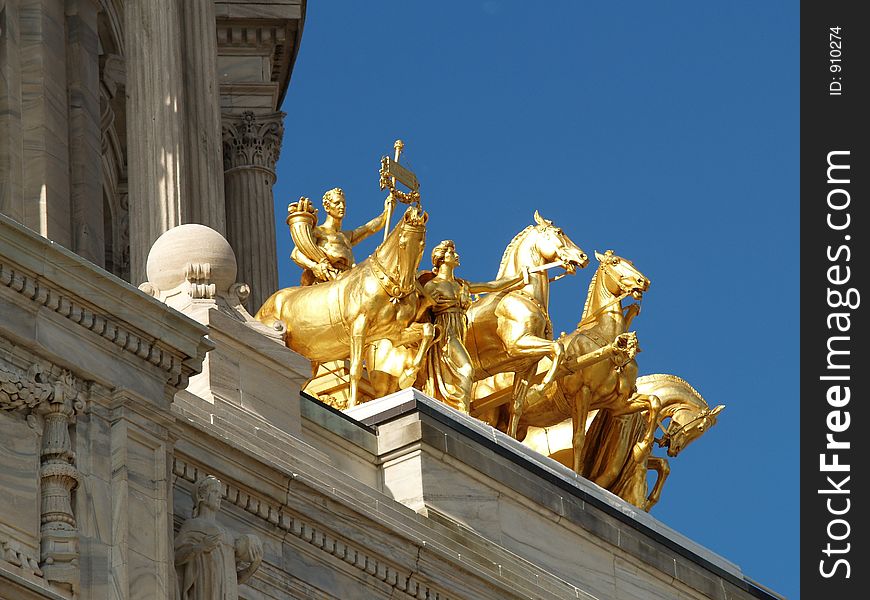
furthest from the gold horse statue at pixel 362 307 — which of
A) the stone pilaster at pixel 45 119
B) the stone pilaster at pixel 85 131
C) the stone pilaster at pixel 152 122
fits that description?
the stone pilaster at pixel 85 131

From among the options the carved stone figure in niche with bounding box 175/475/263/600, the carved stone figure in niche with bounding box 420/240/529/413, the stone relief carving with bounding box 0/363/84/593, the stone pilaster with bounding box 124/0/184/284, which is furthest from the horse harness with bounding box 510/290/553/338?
the stone relief carving with bounding box 0/363/84/593

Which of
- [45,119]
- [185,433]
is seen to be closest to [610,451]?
[45,119]

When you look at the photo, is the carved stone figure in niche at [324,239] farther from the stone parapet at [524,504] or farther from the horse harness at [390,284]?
the stone parapet at [524,504]

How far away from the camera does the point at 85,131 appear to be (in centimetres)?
4312

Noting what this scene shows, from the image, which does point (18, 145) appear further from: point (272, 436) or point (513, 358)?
point (272, 436)

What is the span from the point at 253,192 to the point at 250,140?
3.56 ft

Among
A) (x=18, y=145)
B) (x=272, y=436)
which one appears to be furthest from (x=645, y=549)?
(x=18, y=145)

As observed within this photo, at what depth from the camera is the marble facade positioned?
24.4 m

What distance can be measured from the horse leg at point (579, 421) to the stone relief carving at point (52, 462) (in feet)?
42.3

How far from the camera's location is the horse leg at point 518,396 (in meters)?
36.2

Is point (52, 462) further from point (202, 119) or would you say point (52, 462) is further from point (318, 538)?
point (202, 119)

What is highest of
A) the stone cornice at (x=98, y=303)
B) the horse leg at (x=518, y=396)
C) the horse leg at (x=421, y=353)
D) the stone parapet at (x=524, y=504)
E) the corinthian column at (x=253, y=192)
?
the corinthian column at (x=253, y=192)

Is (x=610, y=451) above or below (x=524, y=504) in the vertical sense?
above

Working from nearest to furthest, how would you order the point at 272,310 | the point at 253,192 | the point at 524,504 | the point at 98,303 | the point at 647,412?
the point at 98,303 → the point at 524,504 → the point at 272,310 → the point at 647,412 → the point at 253,192
